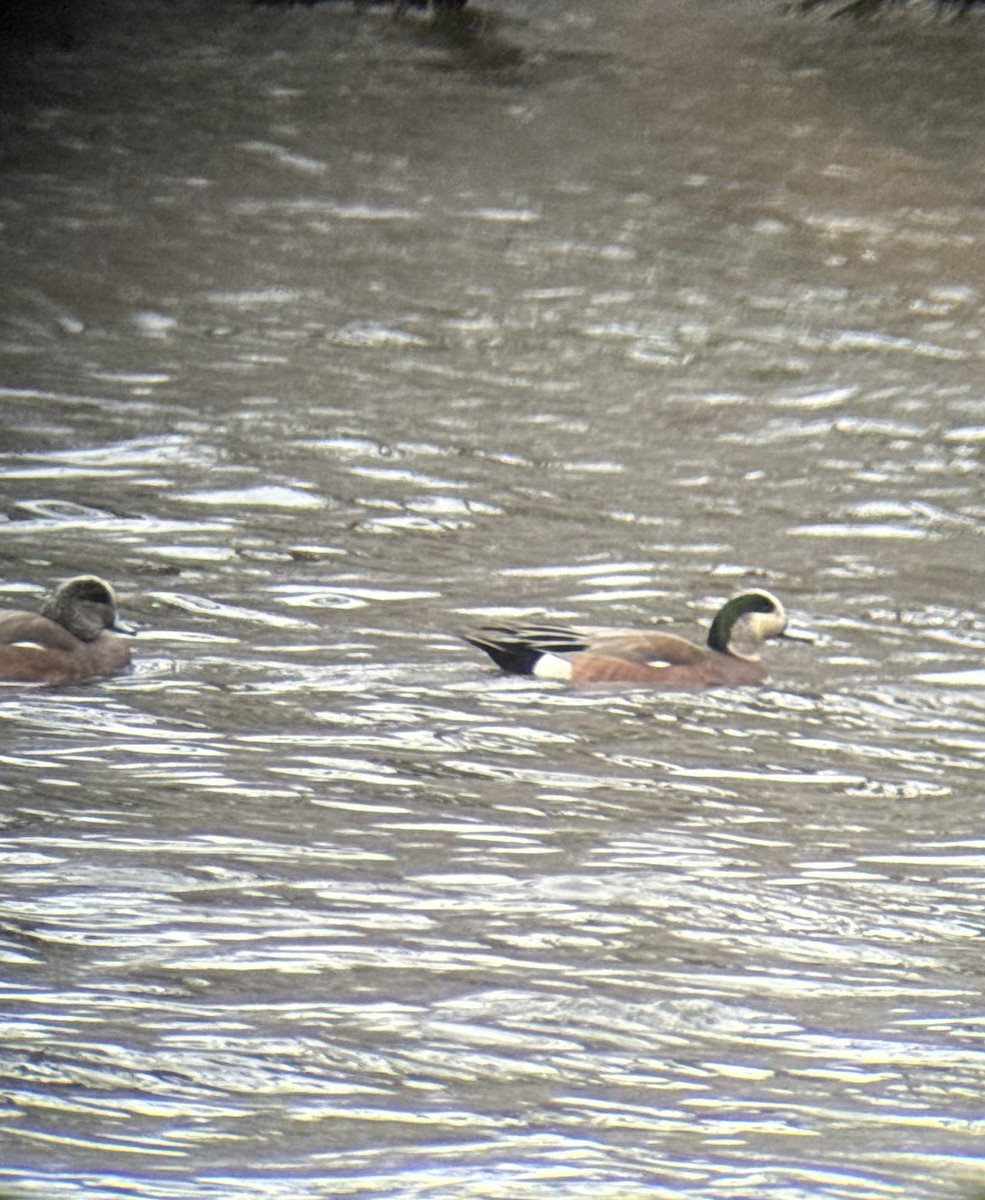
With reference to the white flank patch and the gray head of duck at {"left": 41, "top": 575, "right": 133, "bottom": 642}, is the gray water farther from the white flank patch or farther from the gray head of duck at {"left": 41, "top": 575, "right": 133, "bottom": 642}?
the gray head of duck at {"left": 41, "top": 575, "right": 133, "bottom": 642}

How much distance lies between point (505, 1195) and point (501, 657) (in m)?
3.80

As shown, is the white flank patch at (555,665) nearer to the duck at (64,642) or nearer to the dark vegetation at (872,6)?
the duck at (64,642)

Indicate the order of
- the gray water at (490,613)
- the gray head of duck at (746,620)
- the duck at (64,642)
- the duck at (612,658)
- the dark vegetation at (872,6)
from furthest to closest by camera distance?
the dark vegetation at (872,6) → the gray head of duck at (746,620) → the duck at (612,658) → the duck at (64,642) → the gray water at (490,613)

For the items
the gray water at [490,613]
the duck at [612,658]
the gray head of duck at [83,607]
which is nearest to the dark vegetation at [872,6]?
the gray water at [490,613]

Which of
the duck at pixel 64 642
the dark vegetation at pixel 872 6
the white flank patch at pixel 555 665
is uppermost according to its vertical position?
the dark vegetation at pixel 872 6

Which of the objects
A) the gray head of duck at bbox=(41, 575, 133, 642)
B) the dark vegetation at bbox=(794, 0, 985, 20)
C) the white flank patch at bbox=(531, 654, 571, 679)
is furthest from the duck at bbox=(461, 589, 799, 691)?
the dark vegetation at bbox=(794, 0, 985, 20)

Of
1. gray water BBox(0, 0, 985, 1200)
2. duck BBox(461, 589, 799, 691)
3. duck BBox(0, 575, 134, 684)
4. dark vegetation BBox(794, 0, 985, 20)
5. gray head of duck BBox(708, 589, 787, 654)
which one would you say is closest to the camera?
gray water BBox(0, 0, 985, 1200)

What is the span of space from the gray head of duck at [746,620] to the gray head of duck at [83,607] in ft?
6.69

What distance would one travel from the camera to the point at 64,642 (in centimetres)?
808

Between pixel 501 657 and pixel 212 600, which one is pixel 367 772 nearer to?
pixel 501 657

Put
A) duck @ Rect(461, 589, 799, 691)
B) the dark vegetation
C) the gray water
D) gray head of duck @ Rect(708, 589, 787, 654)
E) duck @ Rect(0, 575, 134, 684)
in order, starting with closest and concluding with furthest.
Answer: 1. the gray water
2. duck @ Rect(0, 575, 134, 684)
3. duck @ Rect(461, 589, 799, 691)
4. gray head of duck @ Rect(708, 589, 787, 654)
5. the dark vegetation

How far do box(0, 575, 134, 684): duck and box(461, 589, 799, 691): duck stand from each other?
1.20m

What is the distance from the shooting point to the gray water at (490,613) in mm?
5062

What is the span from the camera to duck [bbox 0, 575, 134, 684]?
8.07 m
